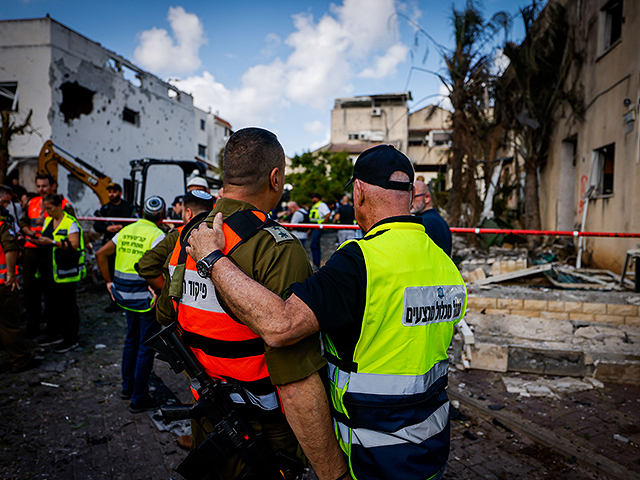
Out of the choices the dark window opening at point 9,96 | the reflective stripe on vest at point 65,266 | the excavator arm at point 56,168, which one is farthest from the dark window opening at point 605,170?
the dark window opening at point 9,96

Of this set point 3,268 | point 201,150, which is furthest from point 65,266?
point 201,150

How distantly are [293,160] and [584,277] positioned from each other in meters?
22.4

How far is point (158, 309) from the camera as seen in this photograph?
6.68 feet

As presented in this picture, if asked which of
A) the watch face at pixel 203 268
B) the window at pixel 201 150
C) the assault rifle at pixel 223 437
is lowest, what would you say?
the assault rifle at pixel 223 437

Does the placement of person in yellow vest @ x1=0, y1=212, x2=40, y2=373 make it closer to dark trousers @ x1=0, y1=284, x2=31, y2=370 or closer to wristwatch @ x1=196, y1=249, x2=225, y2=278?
dark trousers @ x1=0, y1=284, x2=31, y2=370

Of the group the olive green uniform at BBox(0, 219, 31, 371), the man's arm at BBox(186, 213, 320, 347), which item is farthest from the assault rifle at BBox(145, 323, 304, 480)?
the olive green uniform at BBox(0, 219, 31, 371)

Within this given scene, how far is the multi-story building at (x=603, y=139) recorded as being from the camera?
7559 mm

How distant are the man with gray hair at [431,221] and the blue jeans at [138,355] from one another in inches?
108

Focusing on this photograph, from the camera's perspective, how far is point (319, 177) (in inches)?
1024

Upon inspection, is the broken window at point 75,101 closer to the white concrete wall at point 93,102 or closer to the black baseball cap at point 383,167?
the white concrete wall at point 93,102

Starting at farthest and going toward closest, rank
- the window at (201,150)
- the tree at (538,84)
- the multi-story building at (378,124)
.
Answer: the multi-story building at (378,124) < the window at (201,150) < the tree at (538,84)

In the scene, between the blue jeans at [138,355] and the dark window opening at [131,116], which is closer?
the blue jeans at [138,355]

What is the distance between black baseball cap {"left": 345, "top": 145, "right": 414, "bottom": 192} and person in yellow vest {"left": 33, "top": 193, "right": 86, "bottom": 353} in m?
5.20

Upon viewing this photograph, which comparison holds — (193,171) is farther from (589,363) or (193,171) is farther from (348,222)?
(589,363)
